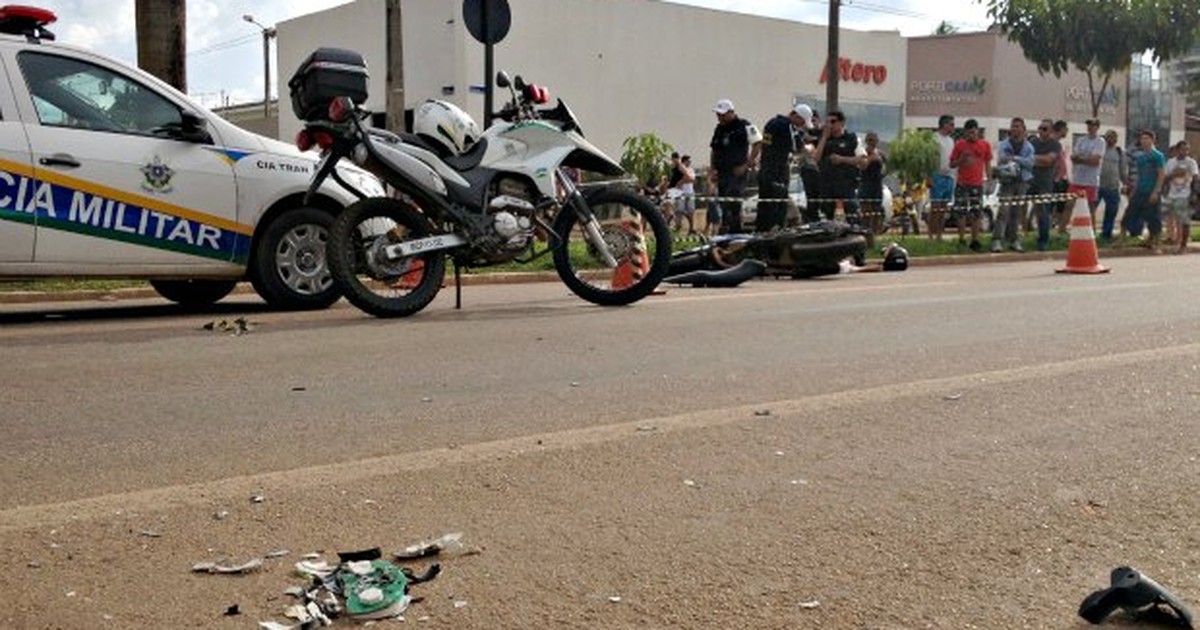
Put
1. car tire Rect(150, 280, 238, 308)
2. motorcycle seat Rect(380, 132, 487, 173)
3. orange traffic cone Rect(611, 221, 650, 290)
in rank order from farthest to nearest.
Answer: car tire Rect(150, 280, 238, 308), orange traffic cone Rect(611, 221, 650, 290), motorcycle seat Rect(380, 132, 487, 173)

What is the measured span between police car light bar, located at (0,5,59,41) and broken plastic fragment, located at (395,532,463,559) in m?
6.32

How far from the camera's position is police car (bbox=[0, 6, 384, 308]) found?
26.0 feet

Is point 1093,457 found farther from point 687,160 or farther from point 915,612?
point 687,160

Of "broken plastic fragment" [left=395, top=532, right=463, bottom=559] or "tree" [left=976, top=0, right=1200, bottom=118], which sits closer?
"broken plastic fragment" [left=395, top=532, right=463, bottom=559]

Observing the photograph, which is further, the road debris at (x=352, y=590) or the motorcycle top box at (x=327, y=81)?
the motorcycle top box at (x=327, y=81)

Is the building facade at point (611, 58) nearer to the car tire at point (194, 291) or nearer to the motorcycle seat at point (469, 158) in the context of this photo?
the car tire at point (194, 291)

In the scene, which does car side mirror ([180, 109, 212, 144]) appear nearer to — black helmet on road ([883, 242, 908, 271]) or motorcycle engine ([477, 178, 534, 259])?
motorcycle engine ([477, 178, 534, 259])

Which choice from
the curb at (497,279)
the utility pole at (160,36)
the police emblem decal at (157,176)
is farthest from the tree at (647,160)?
the police emblem decal at (157,176)

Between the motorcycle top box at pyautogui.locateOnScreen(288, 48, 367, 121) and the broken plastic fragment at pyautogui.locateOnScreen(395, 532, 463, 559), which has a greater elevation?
the motorcycle top box at pyautogui.locateOnScreen(288, 48, 367, 121)

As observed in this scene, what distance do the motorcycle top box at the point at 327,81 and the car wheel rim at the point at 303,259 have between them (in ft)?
2.51

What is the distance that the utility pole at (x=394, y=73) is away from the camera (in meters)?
17.3

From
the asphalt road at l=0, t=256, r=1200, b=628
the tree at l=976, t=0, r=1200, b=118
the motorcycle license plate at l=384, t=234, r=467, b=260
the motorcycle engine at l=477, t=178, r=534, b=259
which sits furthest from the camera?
the tree at l=976, t=0, r=1200, b=118

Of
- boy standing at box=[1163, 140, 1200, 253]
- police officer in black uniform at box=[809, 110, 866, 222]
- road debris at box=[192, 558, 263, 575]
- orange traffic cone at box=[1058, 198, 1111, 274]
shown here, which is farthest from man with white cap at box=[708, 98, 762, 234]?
road debris at box=[192, 558, 263, 575]

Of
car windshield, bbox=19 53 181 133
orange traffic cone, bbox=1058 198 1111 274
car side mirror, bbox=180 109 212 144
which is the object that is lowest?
orange traffic cone, bbox=1058 198 1111 274
